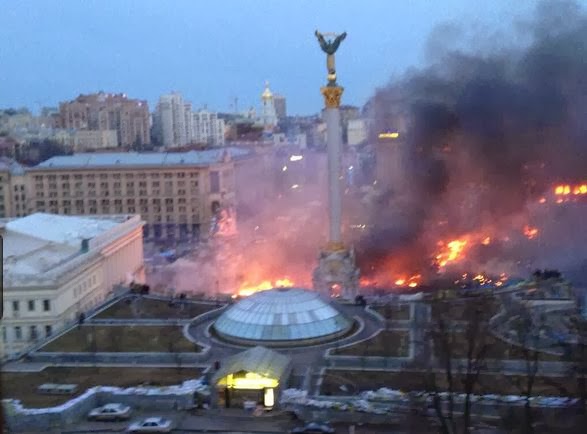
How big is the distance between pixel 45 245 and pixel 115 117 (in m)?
53.0

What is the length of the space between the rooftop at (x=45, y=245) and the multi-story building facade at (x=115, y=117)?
1828 inches

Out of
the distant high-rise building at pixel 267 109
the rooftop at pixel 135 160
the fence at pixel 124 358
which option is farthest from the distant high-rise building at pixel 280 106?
the fence at pixel 124 358

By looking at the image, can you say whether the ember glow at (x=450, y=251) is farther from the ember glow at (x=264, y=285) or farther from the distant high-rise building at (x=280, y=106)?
the distant high-rise building at (x=280, y=106)

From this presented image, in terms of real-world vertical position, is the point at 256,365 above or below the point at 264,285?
above

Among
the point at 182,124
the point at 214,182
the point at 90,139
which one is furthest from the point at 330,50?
the point at 182,124

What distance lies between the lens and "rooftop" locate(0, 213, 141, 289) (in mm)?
19094

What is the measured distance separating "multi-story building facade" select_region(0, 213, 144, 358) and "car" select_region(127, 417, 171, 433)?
6628 millimetres

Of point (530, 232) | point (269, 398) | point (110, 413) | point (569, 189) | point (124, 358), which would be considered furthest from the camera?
point (569, 189)

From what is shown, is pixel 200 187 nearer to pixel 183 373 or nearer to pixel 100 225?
pixel 100 225

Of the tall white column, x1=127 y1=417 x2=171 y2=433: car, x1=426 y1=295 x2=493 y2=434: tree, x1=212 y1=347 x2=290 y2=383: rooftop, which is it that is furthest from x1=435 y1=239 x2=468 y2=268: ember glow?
x1=127 y1=417 x2=171 y2=433: car

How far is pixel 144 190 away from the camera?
40.2 metres

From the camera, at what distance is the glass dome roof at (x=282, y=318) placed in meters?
15.4

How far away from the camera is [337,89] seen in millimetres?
21656

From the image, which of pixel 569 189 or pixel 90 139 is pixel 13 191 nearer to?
pixel 90 139
